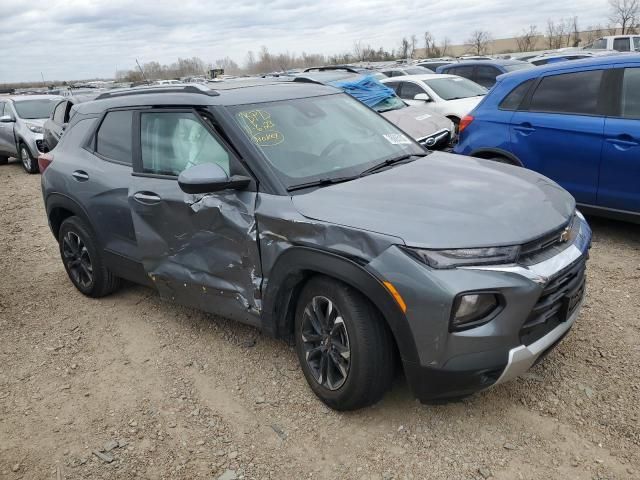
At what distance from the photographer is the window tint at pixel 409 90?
11.2 m

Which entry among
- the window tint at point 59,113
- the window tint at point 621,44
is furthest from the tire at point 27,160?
the window tint at point 621,44

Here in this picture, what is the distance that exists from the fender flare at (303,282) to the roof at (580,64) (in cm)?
388

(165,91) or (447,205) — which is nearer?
(447,205)

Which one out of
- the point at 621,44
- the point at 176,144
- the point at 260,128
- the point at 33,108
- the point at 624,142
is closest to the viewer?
the point at 260,128

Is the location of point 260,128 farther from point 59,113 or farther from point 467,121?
point 59,113

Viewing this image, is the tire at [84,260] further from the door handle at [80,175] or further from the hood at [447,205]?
the hood at [447,205]

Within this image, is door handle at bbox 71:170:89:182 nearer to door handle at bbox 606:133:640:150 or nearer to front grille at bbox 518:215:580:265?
front grille at bbox 518:215:580:265

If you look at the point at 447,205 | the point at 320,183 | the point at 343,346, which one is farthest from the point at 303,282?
the point at 447,205

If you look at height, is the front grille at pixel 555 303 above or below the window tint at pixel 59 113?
below

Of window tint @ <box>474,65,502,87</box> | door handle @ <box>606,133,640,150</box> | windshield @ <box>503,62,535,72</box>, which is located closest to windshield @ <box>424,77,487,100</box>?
window tint @ <box>474,65,502,87</box>

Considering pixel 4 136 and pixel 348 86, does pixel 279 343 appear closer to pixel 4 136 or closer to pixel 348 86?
pixel 348 86

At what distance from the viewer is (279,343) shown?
3.85 metres

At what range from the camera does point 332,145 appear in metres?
3.51

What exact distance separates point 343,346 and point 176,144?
1.84 metres
